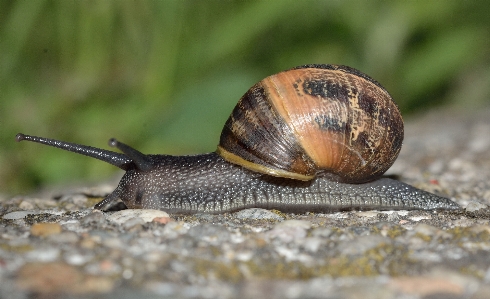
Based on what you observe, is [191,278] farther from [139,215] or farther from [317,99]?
[317,99]

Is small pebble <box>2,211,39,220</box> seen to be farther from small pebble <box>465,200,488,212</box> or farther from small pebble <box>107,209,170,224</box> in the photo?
small pebble <box>465,200,488,212</box>

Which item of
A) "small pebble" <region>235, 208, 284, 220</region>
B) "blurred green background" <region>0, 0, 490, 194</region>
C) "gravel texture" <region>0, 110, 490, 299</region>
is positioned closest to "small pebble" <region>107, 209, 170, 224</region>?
"gravel texture" <region>0, 110, 490, 299</region>

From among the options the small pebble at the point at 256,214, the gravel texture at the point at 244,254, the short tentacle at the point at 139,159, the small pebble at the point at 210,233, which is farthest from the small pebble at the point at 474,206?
the short tentacle at the point at 139,159

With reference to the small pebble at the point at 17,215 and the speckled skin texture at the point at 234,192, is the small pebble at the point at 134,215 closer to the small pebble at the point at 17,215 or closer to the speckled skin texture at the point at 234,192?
the speckled skin texture at the point at 234,192

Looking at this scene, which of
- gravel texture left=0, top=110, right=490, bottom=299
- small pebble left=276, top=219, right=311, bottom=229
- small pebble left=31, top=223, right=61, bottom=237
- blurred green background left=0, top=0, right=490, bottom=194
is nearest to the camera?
gravel texture left=0, top=110, right=490, bottom=299

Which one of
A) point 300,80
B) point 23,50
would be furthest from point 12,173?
point 300,80

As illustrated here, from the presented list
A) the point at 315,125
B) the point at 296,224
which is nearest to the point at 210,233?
the point at 296,224

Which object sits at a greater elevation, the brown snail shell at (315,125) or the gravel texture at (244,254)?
the brown snail shell at (315,125)
